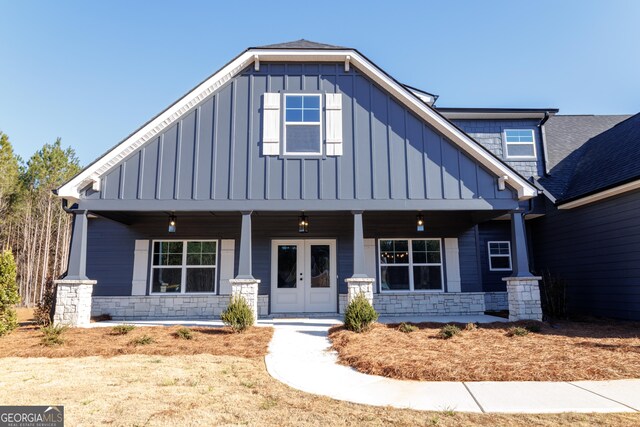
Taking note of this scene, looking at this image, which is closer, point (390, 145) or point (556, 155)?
point (390, 145)

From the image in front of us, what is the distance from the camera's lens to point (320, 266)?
11180 millimetres

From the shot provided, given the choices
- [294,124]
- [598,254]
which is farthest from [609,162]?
[294,124]

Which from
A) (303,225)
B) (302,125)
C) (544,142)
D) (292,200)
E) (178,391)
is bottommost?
(178,391)

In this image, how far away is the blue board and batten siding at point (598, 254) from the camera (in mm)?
8812

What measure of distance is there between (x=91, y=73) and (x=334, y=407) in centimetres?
1468

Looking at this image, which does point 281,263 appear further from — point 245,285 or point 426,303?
point 426,303

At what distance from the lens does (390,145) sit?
30.4ft

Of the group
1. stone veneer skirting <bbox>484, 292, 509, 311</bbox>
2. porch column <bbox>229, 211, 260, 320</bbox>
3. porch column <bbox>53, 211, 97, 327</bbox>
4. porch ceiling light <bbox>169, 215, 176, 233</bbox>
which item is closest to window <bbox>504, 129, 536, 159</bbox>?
stone veneer skirting <bbox>484, 292, 509, 311</bbox>

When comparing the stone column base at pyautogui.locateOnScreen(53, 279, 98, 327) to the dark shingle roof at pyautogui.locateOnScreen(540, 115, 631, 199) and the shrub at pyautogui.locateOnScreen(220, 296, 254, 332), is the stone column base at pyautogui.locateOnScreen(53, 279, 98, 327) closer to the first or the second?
the shrub at pyautogui.locateOnScreen(220, 296, 254, 332)

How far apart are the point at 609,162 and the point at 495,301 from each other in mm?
5001

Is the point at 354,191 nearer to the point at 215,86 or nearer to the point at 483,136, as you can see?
the point at 215,86

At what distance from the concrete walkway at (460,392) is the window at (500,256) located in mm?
7956

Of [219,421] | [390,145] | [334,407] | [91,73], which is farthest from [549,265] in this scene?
[91,73]

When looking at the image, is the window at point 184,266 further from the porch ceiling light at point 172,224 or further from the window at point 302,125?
the window at point 302,125
